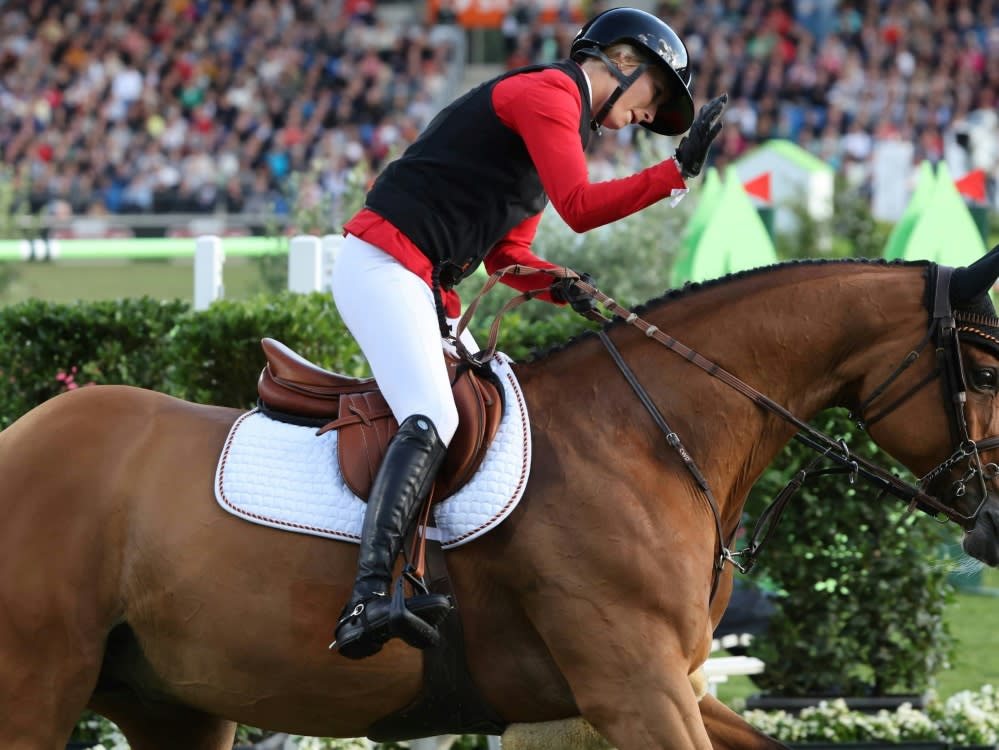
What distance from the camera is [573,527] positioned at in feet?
12.6

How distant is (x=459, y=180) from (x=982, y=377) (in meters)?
1.47

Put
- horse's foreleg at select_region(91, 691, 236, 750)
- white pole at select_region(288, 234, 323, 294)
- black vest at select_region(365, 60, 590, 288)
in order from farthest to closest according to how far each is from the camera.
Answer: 1. white pole at select_region(288, 234, 323, 294)
2. horse's foreleg at select_region(91, 691, 236, 750)
3. black vest at select_region(365, 60, 590, 288)

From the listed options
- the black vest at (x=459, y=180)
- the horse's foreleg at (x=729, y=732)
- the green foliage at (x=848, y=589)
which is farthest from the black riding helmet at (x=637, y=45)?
the green foliage at (x=848, y=589)

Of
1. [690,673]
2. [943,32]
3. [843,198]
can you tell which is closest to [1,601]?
[690,673]

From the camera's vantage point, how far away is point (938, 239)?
9.42 metres

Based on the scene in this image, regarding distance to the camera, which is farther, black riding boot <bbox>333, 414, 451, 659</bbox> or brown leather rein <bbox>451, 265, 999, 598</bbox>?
brown leather rein <bbox>451, 265, 999, 598</bbox>

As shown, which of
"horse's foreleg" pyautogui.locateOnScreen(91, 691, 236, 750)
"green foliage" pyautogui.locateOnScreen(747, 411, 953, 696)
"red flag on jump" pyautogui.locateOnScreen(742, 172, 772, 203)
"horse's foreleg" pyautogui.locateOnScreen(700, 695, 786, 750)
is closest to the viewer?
"horse's foreleg" pyautogui.locateOnScreen(700, 695, 786, 750)

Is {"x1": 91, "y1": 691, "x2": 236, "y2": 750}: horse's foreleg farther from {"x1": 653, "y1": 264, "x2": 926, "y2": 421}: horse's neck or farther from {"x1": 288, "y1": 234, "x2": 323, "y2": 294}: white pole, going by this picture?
{"x1": 288, "y1": 234, "x2": 323, "y2": 294}: white pole

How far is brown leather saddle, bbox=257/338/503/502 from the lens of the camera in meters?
3.91

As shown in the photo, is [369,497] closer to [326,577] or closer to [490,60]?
[326,577]

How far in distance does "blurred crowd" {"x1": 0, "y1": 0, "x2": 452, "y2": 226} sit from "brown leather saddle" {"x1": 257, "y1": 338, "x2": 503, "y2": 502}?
→ 22757 mm

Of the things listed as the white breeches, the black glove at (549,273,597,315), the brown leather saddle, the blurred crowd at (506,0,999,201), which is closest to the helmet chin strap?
the black glove at (549,273,597,315)

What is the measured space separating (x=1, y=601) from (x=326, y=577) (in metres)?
0.88

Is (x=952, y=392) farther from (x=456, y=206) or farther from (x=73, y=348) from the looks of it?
(x=73, y=348)
